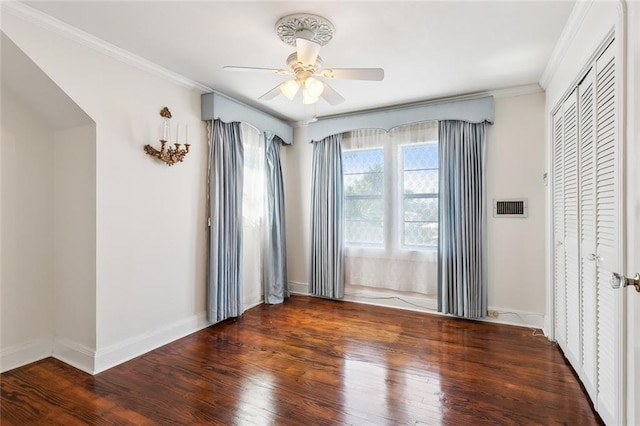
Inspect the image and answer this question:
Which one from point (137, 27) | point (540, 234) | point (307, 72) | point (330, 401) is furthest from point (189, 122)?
point (540, 234)

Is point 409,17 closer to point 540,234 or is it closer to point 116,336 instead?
point 540,234

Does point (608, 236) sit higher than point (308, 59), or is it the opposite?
point (308, 59)

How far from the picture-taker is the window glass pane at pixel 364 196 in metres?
4.12

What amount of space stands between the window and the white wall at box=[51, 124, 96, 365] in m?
2.83

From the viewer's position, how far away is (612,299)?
5.32ft

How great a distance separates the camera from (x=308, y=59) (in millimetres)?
2084

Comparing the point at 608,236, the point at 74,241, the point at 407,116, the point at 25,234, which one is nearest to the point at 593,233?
the point at 608,236

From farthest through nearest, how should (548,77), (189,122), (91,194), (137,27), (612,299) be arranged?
(189,122), (548,77), (91,194), (137,27), (612,299)

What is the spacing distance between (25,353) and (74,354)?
0.37 meters

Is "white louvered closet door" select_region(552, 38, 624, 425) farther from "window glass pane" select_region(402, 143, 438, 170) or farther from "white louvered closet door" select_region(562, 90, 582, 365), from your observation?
"window glass pane" select_region(402, 143, 438, 170)

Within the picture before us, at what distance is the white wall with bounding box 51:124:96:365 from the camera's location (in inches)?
95.5

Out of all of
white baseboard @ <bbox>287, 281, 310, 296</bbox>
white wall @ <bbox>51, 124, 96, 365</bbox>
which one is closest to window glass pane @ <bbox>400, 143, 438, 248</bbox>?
white baseboard @ <bbox>287, 281, 310, 296</bbox>

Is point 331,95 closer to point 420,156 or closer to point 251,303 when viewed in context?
point 420,156

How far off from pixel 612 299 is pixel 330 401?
166 centimetres
